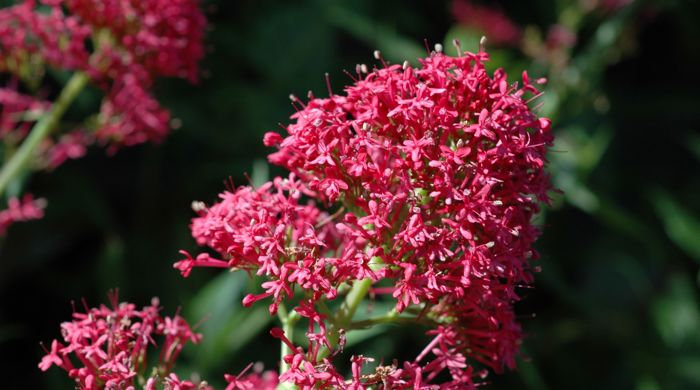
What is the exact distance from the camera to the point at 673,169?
17.3 feet

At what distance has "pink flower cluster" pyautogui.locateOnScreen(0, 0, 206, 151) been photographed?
120 inches

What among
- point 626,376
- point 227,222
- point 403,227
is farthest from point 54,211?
point 626,376

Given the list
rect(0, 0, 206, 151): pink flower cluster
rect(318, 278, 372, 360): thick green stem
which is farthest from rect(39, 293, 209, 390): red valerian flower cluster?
rect(0, 0, 206, 151): pink flower cluster

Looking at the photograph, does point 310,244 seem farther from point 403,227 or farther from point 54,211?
point 54,211

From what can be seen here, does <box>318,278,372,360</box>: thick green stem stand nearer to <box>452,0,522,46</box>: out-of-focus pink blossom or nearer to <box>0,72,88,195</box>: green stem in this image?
<box>0,72,88,195</box>: green stem

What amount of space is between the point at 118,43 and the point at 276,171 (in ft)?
4.11

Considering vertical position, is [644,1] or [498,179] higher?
[644,1]

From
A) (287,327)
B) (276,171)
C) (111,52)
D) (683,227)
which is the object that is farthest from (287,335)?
(683,227)

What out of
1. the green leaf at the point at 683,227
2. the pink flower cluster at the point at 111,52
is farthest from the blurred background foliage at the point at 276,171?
the pink flower cluster at the point at 111,52

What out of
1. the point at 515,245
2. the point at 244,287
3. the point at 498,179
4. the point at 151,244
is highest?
the point at 151,244

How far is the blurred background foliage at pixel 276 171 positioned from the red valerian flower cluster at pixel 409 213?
157 cm

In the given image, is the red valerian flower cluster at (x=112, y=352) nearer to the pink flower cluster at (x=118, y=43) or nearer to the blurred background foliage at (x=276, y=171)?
the pink flower cluster at (x=118, y=43)

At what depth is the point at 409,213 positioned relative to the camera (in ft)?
6.16

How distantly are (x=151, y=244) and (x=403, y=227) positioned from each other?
273 cm
